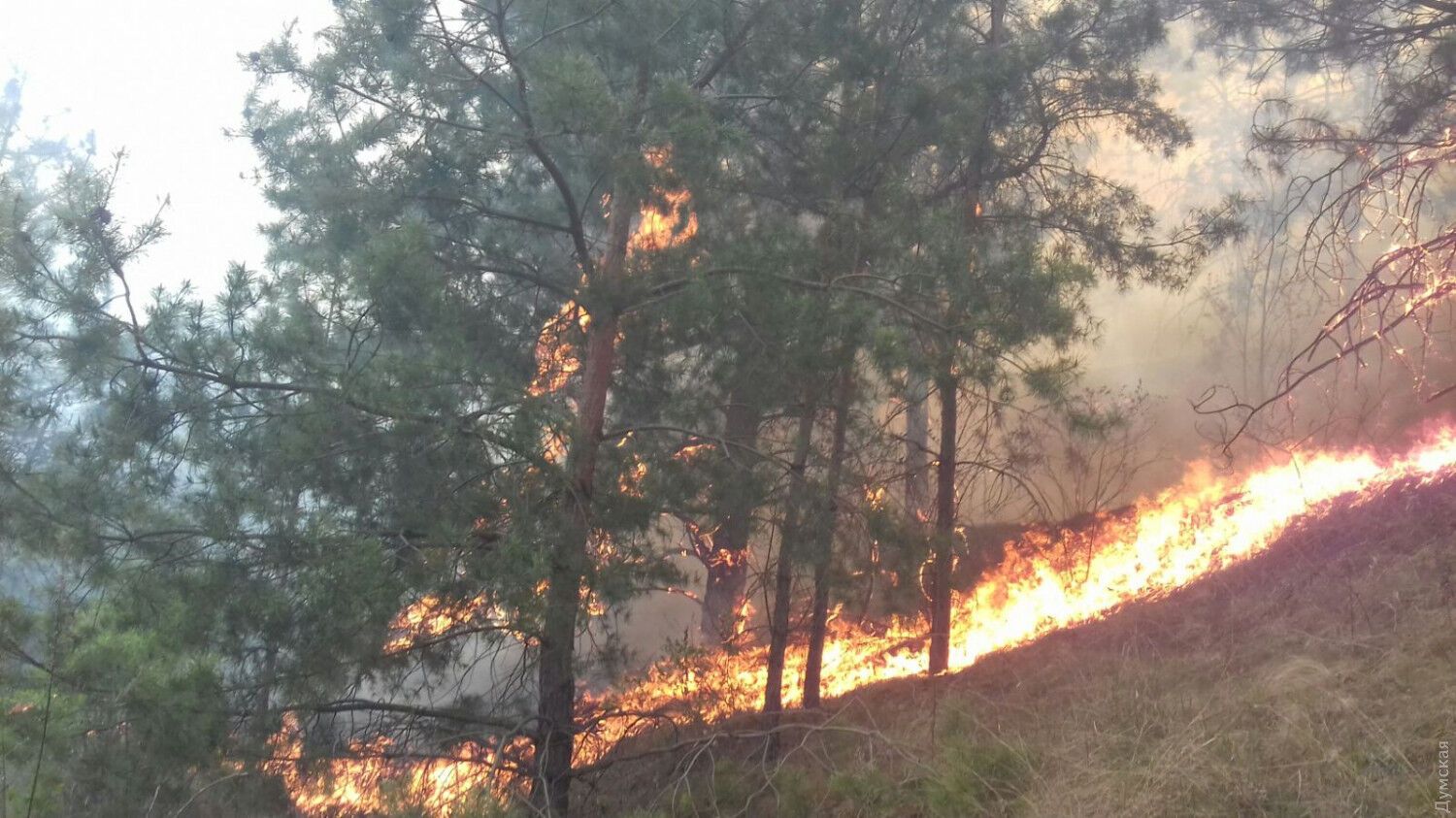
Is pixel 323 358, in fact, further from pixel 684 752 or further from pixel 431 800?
pixel 684 752

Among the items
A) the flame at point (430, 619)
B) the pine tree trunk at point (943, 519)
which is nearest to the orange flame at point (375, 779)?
the flame at point (430, 619)

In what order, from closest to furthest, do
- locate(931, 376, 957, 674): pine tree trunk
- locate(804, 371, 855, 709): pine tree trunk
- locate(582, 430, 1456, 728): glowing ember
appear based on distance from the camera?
1. locate(804, 371, 855, 709): pine tree trunk
2. locate(931, 376, 957, 674): pine tree trunk
3. locate(582, 430, 1456, 728): glowing ember

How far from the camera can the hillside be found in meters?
4.84

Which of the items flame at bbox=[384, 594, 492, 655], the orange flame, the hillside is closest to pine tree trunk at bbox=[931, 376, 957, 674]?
the hillside

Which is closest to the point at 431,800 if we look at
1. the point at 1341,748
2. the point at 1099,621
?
the point at 1341,748

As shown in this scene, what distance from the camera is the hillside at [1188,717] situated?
190 inches

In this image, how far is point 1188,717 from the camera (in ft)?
18.9

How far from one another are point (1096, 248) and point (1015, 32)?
2.45 metres

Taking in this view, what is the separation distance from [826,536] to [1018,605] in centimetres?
552

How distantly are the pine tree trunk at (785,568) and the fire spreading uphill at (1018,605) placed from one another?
0.88 feet

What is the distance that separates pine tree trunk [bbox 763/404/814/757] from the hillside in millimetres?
273

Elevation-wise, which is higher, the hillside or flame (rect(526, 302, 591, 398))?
flame (rect(526, 302, 591, 398))

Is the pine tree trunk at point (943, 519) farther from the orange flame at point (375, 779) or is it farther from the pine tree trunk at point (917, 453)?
the orange flame at point (375, 779)

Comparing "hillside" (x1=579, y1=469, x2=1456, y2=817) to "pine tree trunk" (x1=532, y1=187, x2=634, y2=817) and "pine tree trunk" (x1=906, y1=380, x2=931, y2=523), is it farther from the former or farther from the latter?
"pine tree trunk" (x1=906, y1=380, x2=931, y2=523)
